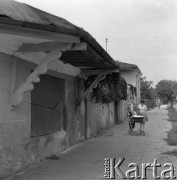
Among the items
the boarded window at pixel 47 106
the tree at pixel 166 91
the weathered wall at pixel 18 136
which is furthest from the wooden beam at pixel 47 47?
the tree at pixel 166 91

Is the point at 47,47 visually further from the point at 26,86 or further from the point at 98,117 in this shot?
the point at 98,117

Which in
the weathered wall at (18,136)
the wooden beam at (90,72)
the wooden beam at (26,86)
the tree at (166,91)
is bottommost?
the weathered wall at (18,136)

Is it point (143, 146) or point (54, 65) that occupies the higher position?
point (54, 65)

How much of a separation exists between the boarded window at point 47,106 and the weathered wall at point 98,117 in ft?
12.6

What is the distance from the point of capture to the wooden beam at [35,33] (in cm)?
580

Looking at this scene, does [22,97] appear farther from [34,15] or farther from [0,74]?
[34,15]

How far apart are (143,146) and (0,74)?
668cm

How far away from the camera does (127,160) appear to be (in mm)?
9453

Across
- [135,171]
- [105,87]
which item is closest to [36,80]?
[135,171]

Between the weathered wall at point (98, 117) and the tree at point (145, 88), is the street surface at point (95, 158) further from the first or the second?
the tree at point (145, 88)

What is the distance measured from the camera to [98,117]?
17.4 meters

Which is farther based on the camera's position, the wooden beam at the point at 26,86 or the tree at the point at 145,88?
the tree at the point at 145,88

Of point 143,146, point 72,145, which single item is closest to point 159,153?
point 143,146

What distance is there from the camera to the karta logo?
24.3 ft
